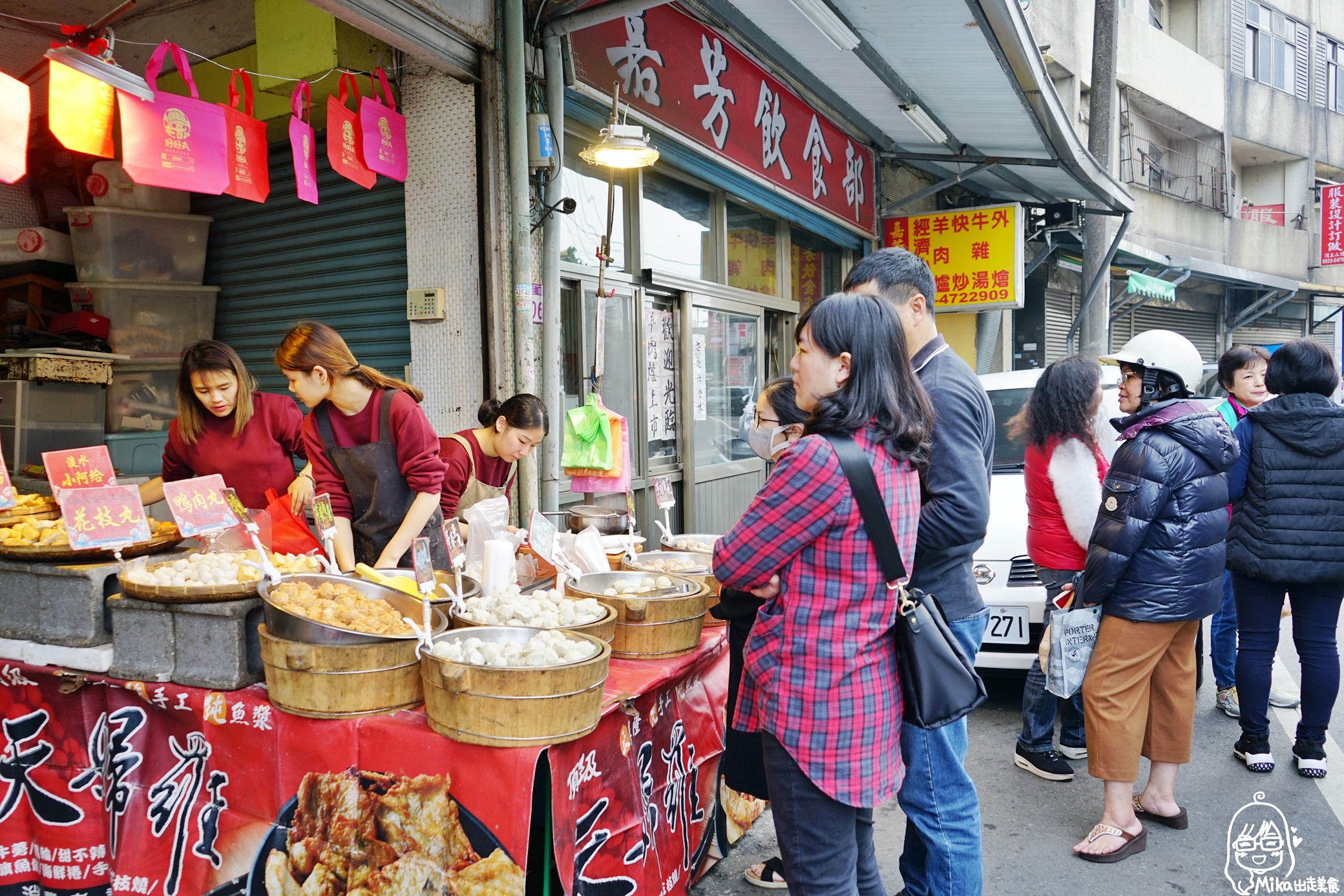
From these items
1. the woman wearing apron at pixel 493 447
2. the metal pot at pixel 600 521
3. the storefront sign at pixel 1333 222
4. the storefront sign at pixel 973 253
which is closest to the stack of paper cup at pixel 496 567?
the woman wearing apron at pixel 493 447

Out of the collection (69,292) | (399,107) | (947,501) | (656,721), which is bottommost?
(656,721)

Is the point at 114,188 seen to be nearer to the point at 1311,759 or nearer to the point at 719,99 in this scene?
the point at 719,99

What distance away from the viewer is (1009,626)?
190 inches

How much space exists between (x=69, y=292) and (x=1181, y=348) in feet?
21.5

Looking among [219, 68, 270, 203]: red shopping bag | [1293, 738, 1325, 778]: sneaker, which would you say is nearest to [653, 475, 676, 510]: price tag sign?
[219, 68, 270, 203]: red shopping bag

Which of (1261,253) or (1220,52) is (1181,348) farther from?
(1261,253)

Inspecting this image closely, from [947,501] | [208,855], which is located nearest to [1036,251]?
[947,501]

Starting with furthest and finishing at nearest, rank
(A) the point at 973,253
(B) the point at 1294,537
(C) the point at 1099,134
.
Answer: (A) the point at 973,253 → (C) the point at 1099,134 → (B) the point at 1294,537

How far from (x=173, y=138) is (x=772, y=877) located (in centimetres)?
378

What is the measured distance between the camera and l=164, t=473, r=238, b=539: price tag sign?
290 centimetres

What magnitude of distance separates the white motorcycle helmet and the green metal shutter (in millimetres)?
4074

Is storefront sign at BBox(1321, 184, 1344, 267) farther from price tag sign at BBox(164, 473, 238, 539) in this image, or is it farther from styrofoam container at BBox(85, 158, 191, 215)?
price tag sign at BBox(164, 473, 238, 539)

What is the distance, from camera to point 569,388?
6.05 meters

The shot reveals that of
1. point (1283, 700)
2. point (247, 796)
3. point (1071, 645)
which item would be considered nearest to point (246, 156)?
point (247, 796)
